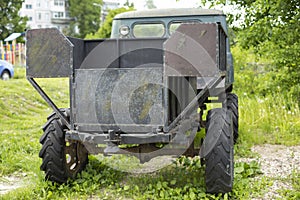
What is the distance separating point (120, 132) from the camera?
14.1ft

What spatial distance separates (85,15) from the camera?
47.9m

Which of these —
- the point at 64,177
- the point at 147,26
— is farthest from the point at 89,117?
the point at 147,26

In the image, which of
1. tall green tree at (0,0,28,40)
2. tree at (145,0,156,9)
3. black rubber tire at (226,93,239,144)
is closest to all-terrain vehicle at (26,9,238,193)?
black rubber tire at (226,93,239,144)

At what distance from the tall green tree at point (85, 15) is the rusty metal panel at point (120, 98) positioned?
1702 inches

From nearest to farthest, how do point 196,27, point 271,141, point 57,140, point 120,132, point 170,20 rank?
1. point 196,27
2. point 120,132
3. point 57,140
4. point 170,20
5. point 271,141

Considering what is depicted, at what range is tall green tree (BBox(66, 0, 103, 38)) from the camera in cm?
4716

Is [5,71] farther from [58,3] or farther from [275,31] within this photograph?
[58,3]

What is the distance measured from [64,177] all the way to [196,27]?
210 cm

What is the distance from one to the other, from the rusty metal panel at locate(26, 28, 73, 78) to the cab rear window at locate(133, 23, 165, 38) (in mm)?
2525

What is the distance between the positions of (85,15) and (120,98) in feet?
148

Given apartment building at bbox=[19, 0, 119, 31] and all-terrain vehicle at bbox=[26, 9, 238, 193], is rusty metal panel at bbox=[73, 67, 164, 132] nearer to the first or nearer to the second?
all-terrain vehicle at bbox=[26, 9, 238, 193]

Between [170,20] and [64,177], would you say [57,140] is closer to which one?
[64,177]

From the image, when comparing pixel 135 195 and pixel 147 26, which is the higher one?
pixel 147 26

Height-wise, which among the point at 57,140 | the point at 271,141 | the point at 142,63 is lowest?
the point at 271,141
